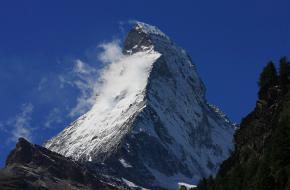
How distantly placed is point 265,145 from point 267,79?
3131 cm

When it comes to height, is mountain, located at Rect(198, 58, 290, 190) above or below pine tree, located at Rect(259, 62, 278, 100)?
below

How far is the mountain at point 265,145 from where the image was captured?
11238 cm

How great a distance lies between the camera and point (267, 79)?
545 ft

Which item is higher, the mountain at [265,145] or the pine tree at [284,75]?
the pine tree at [284,75]

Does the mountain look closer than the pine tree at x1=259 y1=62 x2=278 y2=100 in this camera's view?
Yes

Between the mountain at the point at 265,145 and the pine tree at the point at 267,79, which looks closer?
the mountain at the point at 265,145

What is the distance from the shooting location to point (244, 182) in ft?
400

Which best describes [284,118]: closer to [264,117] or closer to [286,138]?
[286,138]

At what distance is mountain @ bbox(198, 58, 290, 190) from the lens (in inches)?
4424

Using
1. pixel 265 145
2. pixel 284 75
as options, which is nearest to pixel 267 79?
pixel 284 75

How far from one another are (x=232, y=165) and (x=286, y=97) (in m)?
15.2

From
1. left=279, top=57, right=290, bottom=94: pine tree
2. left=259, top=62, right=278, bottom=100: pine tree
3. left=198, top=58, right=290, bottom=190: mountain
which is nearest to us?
left=198, top=58, right=290, bottom=190: mountain

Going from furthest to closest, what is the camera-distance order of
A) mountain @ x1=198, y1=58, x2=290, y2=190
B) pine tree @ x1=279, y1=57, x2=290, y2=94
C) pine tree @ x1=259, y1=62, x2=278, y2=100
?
pine tree @ x1=259, y1=62, x2=278, y2=100, pine tree @ x1=279, y1=57, x2=290, y2=94, mountain @ x1=198, y1=58, x2=290, y2=190

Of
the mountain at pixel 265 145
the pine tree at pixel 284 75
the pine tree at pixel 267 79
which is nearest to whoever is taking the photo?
the mountain at pixel 265 145
